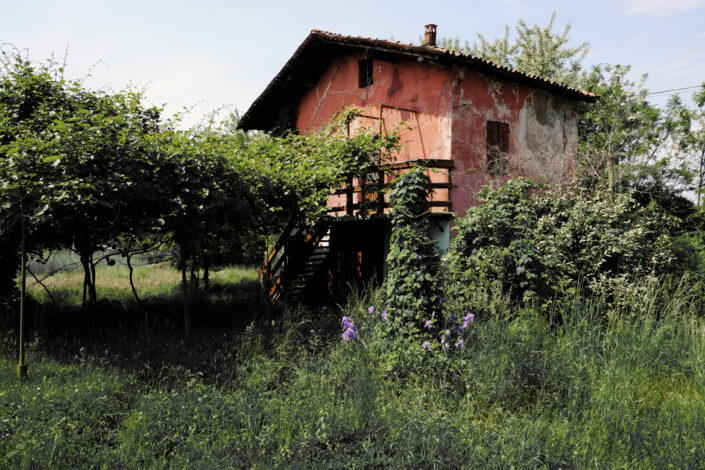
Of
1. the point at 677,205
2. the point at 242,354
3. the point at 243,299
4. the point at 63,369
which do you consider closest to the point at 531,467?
the point at 242,354

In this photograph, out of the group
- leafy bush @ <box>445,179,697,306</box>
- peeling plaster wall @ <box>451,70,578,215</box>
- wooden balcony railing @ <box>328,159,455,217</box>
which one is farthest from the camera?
peeling plaster wall @ <box>451,70,578,215</box>

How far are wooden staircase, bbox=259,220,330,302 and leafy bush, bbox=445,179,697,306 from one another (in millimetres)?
3929

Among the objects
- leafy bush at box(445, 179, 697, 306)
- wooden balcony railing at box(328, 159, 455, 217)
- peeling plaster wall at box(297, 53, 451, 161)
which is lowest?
leafy bush at box(445, 179, 697, 306)

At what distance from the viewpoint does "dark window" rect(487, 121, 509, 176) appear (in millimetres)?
11891

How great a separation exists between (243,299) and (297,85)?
27.5ft

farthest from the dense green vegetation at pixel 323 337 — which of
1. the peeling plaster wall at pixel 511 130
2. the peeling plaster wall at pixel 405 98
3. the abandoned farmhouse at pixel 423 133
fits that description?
the peeling plaster wall at pixel 405 98

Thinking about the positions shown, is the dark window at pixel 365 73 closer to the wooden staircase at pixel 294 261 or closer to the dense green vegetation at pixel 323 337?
the dense green vegetation at pixel 323 337

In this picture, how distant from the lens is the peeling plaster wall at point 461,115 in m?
11.4

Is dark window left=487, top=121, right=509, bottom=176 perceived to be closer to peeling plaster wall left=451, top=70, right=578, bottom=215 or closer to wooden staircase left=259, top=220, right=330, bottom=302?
peeling plaster wall left=451, top=70, right=578, bottom=215

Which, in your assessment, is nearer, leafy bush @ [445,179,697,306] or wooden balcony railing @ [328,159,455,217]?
leafy bush @ [445,179,697,306]

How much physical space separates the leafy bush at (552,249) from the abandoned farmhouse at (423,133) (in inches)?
85.0

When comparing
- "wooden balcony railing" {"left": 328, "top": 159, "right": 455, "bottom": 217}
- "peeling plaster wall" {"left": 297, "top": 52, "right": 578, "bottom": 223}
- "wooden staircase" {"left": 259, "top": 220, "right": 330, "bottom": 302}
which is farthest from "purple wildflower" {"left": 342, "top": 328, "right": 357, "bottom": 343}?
"peeling plaster wall" {"left": 297, "top": 52, "right": 578, "bottom": 223}

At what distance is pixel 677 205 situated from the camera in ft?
61.3

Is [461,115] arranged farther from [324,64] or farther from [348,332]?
[348,332]
